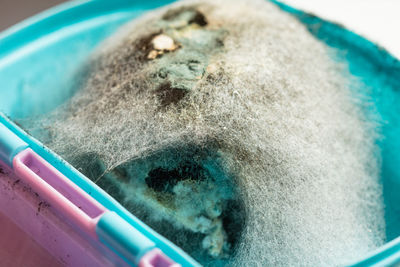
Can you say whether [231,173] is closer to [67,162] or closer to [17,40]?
[67,162]

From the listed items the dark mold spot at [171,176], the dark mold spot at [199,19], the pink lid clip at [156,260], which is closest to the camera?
the pink lid clip at [156,260]

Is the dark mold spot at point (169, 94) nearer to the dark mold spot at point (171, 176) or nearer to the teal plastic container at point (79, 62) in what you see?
the dark mold spot at point (171, 176)

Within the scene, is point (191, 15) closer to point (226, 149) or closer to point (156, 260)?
point (226, 149)

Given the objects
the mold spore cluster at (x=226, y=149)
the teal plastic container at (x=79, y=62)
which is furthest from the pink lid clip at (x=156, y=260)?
the teal plastic container at (x=79, y=62)

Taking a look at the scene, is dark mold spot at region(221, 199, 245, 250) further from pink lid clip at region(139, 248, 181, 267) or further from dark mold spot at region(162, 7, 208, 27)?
dark mold spot at region(162, 7, 208, 27)

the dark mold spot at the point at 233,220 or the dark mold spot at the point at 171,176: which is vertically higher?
the dark mold spot at the point at 171,176

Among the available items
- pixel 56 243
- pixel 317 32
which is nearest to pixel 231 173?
pixel 56 243

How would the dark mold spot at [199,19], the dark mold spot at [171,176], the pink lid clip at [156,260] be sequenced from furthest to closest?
the dark mold spot at [199,19] < the dark mold spot at [171,176] < the pink lid clip at [156,260]
